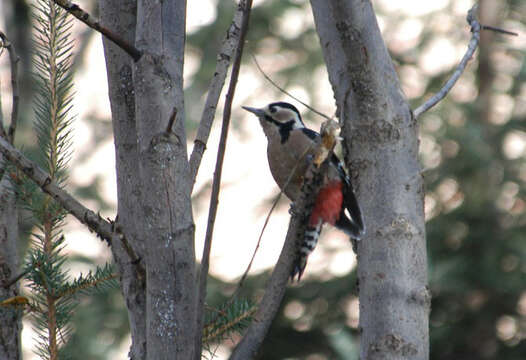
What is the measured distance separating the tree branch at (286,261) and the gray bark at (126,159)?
301 millimetres

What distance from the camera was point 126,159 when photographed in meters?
1.93

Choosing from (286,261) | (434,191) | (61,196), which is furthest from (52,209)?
(434,191)

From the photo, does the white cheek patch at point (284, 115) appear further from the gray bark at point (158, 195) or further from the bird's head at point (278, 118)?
the gray bark at point (158, 195)

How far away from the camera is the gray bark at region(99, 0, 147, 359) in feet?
6.10

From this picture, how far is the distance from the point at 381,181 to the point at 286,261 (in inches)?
20.9

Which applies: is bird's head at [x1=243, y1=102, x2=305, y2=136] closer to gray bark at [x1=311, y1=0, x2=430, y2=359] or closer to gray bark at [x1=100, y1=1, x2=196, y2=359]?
gray bark at [x1=311, y1=0, x2=430, y2=359]

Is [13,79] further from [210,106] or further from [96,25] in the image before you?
[210,106]

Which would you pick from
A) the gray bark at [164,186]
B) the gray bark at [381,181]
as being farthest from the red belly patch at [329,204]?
the gray bark at [164,186]

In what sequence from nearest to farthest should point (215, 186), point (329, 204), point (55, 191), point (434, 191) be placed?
1. point (215, 186)
2. point (55, 191)
3. point (329, 204)
4. point (434, 191)

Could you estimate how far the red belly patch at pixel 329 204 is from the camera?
287 centimetres

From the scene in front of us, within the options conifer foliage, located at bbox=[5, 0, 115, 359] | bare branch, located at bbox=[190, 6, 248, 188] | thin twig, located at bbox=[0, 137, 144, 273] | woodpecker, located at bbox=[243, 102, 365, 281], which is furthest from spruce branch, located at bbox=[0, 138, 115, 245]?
woodpecker, located at bbox=[243, 102, 365, 281]

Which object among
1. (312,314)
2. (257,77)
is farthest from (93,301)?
(257,77)

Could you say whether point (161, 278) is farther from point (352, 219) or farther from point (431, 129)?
point (431, 129)

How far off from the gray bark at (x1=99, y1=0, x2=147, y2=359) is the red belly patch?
1.06 m
